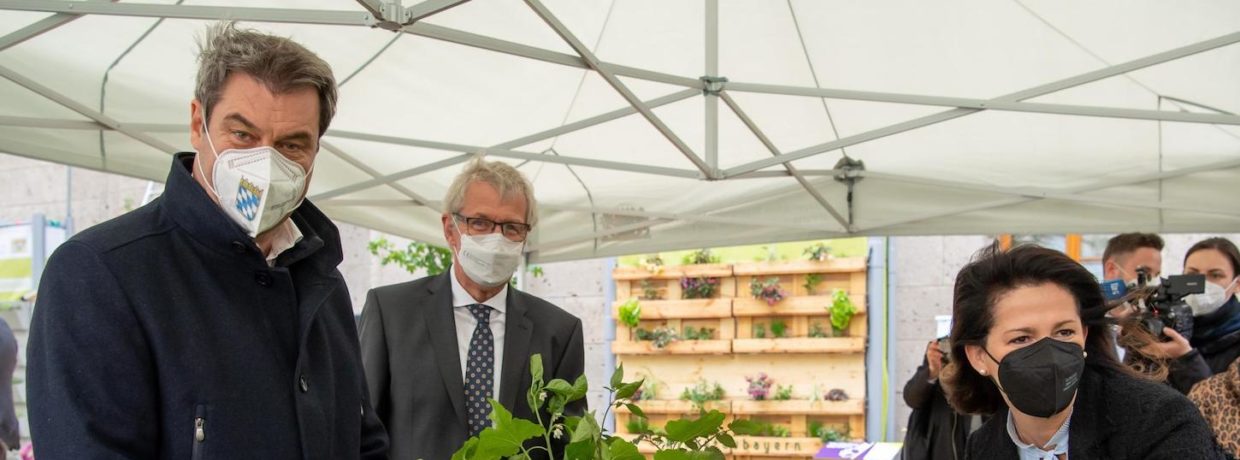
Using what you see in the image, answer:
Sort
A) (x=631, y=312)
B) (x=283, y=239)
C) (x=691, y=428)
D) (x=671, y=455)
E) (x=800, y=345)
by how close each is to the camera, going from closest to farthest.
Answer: (x=671, y=455), (x=691, y=428), (x=283, y=239), (x=800, y=345), (x=631, y=312)

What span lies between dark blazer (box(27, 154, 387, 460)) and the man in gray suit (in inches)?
40.9

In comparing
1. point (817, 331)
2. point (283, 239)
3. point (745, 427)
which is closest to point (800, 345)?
point (817, 331)

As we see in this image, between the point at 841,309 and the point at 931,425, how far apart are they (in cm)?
402

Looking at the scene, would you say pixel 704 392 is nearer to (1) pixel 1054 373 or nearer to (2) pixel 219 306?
(1) pixel 1054 373

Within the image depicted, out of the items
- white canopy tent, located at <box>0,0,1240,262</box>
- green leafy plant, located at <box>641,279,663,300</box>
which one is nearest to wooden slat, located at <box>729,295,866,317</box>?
green leafy plant, located at <box>641,279,663,300</box>

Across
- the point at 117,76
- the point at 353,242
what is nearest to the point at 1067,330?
the point at 117,76

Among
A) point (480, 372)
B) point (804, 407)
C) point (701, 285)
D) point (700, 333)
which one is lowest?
point (804, 407)

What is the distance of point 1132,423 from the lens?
6.94 ft

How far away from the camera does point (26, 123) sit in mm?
3955

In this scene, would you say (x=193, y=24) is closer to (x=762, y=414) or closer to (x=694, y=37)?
(x=694, y=37)

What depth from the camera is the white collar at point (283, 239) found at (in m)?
1.69

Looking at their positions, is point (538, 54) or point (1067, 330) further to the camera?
point (538, 54)

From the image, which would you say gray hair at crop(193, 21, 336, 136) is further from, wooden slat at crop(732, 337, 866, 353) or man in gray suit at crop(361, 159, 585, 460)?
wooden slat at crop(732, 337, 866, 353)

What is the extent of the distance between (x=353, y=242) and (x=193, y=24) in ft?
22.4
